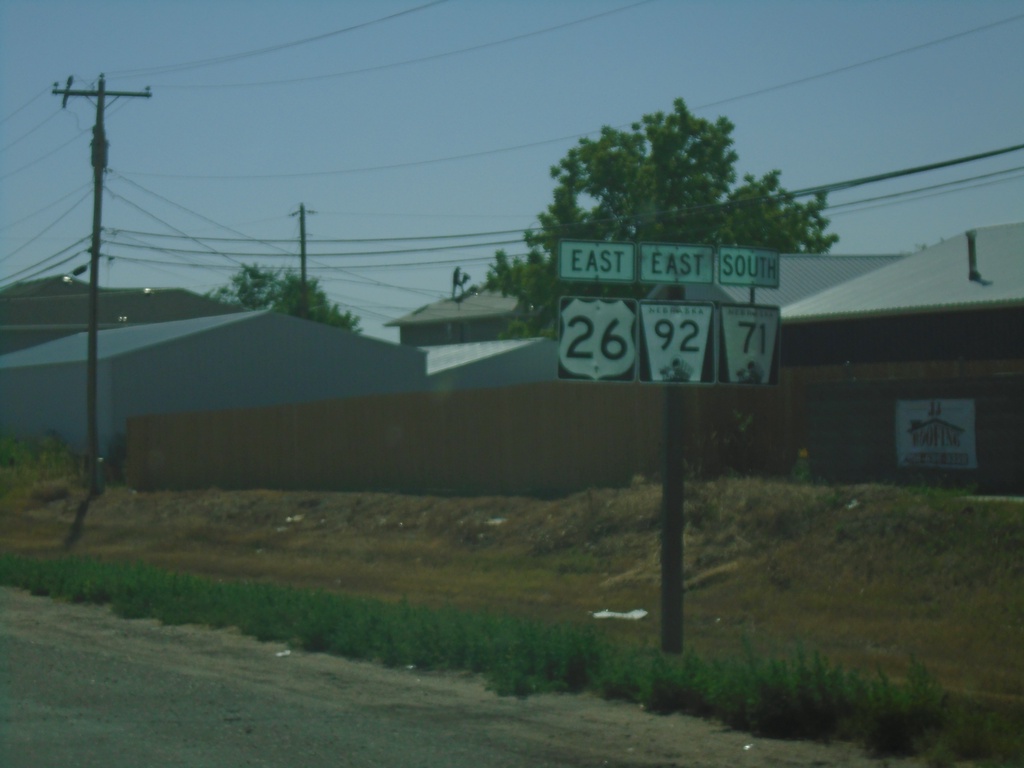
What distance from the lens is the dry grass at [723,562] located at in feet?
39.2

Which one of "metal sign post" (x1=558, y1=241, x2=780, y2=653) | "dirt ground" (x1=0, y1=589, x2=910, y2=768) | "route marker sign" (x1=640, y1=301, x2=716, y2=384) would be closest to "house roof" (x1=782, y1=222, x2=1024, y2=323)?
"metal sign post" (x1=558, y1=241, x2=780, y2=653)

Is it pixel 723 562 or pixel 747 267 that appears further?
pixel 723 562

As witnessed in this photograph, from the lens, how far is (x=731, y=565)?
50.5ft

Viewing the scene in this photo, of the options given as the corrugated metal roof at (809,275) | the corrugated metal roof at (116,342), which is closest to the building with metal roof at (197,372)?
the corrugated metal roof at (116,342)

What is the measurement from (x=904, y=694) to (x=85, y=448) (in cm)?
3567

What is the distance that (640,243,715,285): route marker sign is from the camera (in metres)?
9.74

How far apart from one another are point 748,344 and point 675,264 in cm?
96

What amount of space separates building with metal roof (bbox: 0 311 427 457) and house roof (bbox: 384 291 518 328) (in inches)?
1195

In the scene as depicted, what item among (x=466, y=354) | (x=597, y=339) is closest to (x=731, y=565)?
(x=597, y=339)

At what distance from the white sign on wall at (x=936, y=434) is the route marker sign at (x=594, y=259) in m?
9.62

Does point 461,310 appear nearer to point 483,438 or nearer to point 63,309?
point 63,309

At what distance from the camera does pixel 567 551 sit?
60.1ft

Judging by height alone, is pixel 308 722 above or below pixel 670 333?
below

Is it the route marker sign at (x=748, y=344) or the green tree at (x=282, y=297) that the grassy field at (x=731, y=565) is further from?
the green tree at (x=282, y=297)
